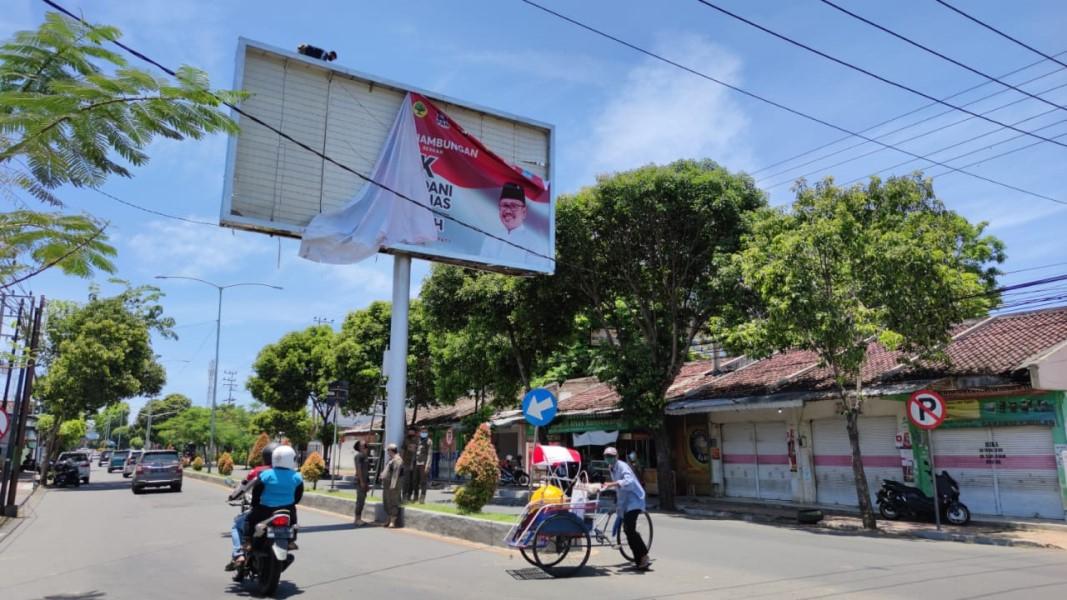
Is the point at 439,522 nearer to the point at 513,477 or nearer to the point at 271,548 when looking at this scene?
the point at 271,548

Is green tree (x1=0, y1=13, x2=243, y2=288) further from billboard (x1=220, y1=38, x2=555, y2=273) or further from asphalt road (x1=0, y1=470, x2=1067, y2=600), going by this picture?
billboard (x1=220, y1=38, x2=555, y2=273)

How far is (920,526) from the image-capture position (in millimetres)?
16375

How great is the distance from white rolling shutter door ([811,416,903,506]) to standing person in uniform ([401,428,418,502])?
12015 millimetres

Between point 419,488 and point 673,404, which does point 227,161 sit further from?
point 673,404

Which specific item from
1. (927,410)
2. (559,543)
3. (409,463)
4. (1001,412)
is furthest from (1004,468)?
(409,463)

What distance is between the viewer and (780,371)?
24156mm

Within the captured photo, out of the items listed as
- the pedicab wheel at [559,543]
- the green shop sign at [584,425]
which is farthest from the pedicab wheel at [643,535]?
the green shop sign at [584,425]

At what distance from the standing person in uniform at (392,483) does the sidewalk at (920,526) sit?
9.00 m

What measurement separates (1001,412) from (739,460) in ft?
29.3

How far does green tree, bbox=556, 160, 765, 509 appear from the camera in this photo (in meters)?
20.1

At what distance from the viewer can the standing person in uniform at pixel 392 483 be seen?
46.9 feet

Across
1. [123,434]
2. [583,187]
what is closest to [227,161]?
[583,187]

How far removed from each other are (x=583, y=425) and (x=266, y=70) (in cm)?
2008

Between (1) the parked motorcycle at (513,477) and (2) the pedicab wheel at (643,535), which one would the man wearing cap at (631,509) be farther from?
(1) the parked motorcycle at (513,477)
